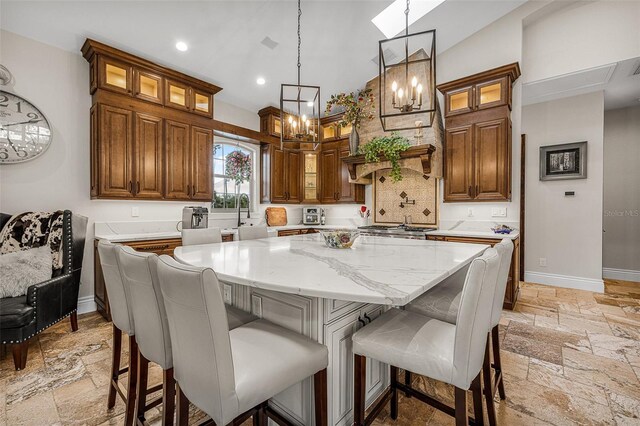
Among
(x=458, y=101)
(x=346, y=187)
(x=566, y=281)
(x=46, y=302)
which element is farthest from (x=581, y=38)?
(x=46, y=302)

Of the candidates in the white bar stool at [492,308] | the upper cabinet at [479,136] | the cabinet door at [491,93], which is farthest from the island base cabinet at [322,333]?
the cabinet door at [491,93]

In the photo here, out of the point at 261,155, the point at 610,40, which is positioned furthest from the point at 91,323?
the point at 610,40

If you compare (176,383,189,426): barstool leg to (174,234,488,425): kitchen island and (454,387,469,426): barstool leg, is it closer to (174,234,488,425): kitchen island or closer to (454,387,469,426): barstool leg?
(174,234,488,425): kitchen island

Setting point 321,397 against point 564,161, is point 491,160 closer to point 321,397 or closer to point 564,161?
point 564,161

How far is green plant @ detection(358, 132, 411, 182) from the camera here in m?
4.15

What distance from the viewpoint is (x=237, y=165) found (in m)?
4.76

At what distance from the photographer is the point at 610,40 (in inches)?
132

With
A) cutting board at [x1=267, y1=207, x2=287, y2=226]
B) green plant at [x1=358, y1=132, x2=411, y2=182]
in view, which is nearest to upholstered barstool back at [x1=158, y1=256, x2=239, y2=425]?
green plant at [x1=358, y1=132, x2=411, y2=182]

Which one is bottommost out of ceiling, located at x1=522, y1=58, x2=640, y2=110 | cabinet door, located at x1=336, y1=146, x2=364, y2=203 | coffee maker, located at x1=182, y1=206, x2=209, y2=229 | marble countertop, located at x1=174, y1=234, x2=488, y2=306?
marble countertop, located at x1=174, y1=234, x2=488, y2=306

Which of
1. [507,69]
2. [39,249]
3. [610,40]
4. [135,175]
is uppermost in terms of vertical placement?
[610,40]

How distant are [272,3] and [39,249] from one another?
335 centimetres

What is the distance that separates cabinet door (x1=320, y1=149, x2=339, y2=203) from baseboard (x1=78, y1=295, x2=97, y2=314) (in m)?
3.64

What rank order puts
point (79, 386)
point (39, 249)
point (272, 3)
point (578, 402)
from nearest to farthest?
point (578, 402)
point (79, 386)
point (39, 249)
point (272, 3)

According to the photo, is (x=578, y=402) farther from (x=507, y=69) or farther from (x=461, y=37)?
(x=461, y=37)
